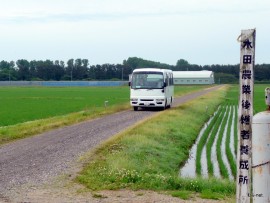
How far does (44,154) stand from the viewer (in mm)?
14359

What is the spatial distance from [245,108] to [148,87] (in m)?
26.0

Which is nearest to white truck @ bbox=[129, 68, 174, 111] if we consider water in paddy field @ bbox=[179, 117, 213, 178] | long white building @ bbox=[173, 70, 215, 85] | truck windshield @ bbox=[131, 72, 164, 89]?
truck windshield @ bbox=[131, 72, 164, 89]

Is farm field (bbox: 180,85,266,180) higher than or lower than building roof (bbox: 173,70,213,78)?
higher

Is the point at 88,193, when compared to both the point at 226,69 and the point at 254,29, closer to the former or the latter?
the point at 254,29

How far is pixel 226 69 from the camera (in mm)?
172250

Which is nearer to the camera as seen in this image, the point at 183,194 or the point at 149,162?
the point at 183,194

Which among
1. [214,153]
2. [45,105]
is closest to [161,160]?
[214,153]

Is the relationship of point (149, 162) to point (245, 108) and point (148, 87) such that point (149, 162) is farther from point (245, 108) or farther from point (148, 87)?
point (148, 87)

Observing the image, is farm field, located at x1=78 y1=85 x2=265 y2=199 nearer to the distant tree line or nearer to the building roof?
the building roof

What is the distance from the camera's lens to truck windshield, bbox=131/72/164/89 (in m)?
32.7

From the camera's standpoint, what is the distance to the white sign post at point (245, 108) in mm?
6734

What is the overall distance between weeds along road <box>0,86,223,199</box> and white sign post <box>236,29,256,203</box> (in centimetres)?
431

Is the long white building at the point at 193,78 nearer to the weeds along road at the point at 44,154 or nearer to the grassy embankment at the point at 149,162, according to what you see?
the grassy embankment at the point at 149,162

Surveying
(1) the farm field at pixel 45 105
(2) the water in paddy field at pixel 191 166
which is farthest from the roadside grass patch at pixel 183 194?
(1) the farm field at pixel 45 105
